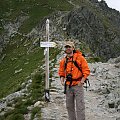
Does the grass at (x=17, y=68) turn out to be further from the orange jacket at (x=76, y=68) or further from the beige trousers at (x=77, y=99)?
the orange jacket at (x=76, y=68)

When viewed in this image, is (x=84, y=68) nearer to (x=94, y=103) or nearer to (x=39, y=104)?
(x=39, y=104)

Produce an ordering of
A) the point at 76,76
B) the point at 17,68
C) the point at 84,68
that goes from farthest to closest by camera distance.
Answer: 1. the point at 17,68
2. the point at 76,76
3. the point at 84,68

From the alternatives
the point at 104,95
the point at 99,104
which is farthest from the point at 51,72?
the point at 99,104

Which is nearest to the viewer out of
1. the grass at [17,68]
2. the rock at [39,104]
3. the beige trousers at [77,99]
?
the beige trousers at [77,99]

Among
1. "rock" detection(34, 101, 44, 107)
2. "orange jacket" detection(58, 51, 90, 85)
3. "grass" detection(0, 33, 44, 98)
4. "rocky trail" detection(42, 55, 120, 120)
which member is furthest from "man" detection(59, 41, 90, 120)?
"grass" detection(0, 33, 44, 98)

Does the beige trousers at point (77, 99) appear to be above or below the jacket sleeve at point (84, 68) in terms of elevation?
below

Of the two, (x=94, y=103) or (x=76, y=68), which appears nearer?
(x=76, y=68)

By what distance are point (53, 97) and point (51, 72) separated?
9.54 m

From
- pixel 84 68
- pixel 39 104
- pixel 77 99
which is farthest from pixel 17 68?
pixel 84 68

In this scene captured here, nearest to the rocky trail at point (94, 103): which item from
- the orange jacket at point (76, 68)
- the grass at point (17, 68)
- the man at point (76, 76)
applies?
the man at point (76, 76)

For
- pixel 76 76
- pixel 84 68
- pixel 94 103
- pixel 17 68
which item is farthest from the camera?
pixel 17 68

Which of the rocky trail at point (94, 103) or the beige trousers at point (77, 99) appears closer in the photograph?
the beige trousers at point (77, 99)

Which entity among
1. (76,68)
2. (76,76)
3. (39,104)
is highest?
(76,68)

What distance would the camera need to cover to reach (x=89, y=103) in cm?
1812
